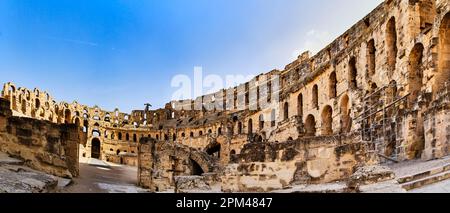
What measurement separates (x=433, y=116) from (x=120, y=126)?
5456cm

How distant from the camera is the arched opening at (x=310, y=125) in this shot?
32844 mm

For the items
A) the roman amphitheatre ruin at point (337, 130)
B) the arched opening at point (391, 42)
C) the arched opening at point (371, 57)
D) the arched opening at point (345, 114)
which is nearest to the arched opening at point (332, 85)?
the roman amphitheatre ruin at point (337, 130)

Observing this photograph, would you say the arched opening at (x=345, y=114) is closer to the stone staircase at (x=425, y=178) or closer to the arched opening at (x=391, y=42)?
the arched opening at (x=391, y=42)

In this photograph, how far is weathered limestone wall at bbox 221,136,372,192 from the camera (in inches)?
542

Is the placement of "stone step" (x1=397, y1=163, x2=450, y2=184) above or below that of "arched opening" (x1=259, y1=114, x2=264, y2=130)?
below

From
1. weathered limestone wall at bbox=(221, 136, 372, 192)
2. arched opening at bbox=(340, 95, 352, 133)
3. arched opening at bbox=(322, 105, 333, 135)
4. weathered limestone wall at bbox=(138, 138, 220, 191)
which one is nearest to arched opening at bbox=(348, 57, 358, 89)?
arched opening at bbox=(340, 95, 352, 133)

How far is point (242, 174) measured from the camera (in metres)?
15.2

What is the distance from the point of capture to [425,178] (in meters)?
10.1

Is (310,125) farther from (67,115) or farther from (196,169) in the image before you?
(67,115)

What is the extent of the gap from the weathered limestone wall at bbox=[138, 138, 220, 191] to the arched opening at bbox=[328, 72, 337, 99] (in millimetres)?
8631

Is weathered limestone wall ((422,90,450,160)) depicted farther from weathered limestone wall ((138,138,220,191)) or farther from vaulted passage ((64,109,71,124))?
vaulted passage ((64,109,71,124))

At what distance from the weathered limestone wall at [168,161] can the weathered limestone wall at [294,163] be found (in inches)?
372
